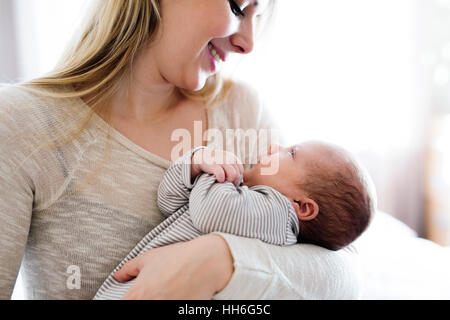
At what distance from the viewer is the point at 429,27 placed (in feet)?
9.00

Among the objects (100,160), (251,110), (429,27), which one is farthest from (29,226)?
(429,27)

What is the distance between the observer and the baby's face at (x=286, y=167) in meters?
1.07

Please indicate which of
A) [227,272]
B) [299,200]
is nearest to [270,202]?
[299,200]

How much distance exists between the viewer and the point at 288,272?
2.92 feet

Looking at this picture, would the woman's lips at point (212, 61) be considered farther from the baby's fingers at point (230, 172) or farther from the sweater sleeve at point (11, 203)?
the sweater sleeve at point (11, 203)

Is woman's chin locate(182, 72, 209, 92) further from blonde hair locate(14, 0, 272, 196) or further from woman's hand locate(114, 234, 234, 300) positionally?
woman's hand locate(114, 234, 234, 300)

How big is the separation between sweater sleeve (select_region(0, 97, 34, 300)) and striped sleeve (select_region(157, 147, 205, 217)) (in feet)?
1.02

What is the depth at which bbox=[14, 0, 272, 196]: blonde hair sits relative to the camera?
1.07 metres

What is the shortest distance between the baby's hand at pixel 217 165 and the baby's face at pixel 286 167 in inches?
4.2

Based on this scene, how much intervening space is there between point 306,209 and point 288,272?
0.68 ft
